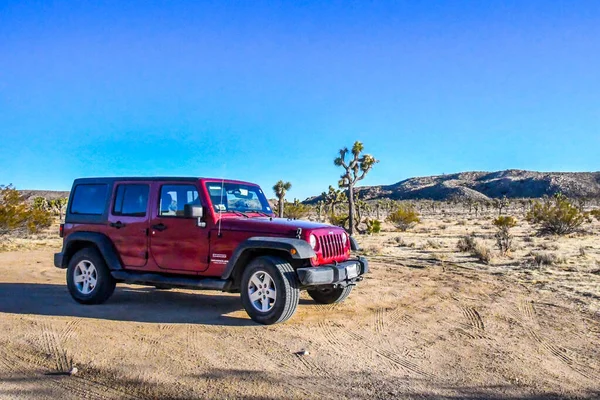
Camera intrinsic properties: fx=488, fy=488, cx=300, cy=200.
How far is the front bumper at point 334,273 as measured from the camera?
640 cm

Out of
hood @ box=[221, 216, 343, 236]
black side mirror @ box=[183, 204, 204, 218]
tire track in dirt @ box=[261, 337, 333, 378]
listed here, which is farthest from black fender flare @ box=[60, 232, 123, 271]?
tire track in dirt @ box=[261, 337, 333, 378]

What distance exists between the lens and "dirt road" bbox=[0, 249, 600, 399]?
453 cm

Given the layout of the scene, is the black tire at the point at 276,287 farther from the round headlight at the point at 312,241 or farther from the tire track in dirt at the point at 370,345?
the tire track in dirt at the point at 370,345

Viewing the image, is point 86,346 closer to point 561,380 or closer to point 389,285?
point 561,380

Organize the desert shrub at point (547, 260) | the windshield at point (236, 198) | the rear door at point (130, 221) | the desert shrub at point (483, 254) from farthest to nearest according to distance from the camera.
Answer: the desert shrub at point (483, 254), the desert shrub at point (547, 260), the rear door at point (130, 221), the windshield at point (236, 198)

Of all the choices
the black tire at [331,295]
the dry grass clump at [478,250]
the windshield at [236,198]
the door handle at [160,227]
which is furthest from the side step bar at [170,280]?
the dry grass clump at [478,250]

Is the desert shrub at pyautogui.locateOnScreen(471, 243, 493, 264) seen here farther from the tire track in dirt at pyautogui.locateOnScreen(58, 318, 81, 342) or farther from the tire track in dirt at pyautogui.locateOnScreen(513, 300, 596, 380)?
the tire track in dirt at pyautogui.locateOnScreen(58, 318, 81, 342)

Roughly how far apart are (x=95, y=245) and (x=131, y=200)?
1.06 m

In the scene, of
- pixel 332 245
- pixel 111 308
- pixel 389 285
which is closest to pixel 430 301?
pixel 389 285

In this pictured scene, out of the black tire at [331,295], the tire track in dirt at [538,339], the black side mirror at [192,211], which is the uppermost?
the black side mirror at [192,211]

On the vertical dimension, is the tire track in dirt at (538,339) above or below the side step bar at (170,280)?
below

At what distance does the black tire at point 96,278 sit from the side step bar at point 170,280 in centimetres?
20

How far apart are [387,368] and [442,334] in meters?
1.67

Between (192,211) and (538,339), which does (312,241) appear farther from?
(538,339)
